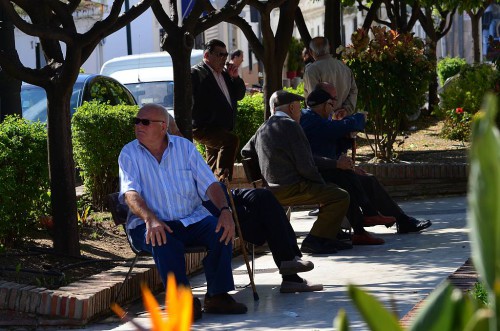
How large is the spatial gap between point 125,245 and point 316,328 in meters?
3.39

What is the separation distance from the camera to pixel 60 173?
8.11 m

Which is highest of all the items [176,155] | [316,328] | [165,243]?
[176,155]

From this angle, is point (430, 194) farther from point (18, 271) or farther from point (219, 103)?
point (18, 271)

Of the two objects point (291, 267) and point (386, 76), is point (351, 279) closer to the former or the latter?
point (291, 267)

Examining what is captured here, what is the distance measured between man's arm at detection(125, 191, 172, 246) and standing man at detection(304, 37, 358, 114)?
209 inches

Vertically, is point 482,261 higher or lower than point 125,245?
higher

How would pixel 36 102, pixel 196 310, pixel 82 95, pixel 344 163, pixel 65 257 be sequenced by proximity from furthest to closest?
pixel 36 102 → pixel 82 95 → pixel 344 163 → pixel 65 257 → pixel 196 310

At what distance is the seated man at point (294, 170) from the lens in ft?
28.2

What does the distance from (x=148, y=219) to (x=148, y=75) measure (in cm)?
1435

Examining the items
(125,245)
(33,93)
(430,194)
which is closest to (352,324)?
(125,245)

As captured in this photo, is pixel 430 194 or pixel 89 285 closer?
pixel 89 285

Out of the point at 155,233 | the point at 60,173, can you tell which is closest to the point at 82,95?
the point at 60,173

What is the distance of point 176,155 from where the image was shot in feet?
23.1

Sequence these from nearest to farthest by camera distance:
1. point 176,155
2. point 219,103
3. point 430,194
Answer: point 176,155, point 219,103, point 430,194
